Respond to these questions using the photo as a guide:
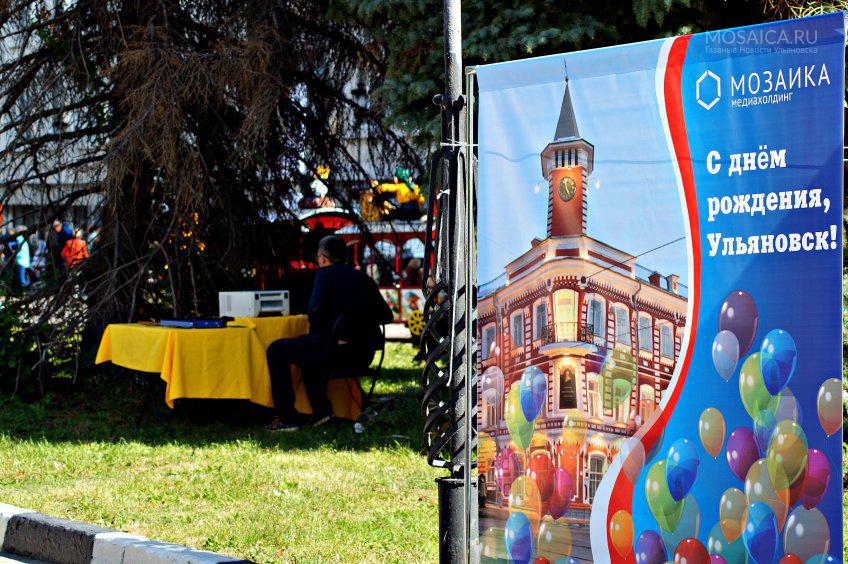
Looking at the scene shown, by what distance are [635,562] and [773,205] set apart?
1.33 meters

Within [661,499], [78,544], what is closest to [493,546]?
[661,499]

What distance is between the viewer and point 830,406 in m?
3.13

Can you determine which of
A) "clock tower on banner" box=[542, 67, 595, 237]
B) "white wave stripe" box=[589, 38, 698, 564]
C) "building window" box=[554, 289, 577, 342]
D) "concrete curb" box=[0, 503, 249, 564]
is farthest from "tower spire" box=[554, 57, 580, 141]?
"concrete curb" box=[0, 503, 249, 564]

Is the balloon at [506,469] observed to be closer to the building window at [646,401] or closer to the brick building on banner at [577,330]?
the brick building on banner at [577,330]

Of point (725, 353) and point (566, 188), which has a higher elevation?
point (566, 188)

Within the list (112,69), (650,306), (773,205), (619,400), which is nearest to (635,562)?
(619,400)

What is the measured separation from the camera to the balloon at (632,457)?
349 centimetres

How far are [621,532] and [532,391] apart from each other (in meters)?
0.59

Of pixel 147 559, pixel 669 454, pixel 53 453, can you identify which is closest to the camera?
pixel 669 454

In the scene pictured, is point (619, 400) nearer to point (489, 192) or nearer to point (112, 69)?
point (489, 192)

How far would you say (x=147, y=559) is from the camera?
502cm

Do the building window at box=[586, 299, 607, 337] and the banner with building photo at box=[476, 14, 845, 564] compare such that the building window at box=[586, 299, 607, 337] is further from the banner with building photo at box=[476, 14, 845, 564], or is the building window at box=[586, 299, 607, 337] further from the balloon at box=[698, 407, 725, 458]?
the balloon at box=[698, 407, 725, 458]

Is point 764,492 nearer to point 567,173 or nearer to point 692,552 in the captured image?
point 692,552

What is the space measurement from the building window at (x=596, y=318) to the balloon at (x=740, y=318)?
419mm
